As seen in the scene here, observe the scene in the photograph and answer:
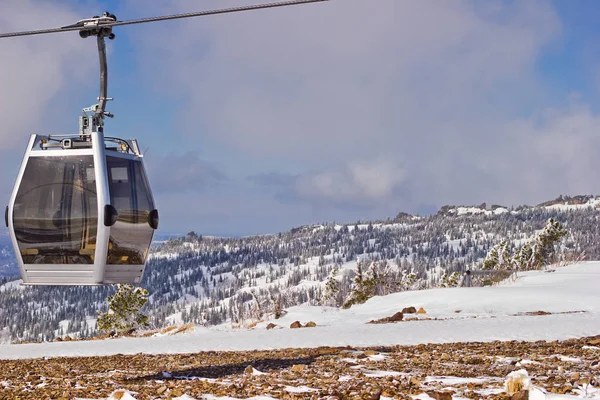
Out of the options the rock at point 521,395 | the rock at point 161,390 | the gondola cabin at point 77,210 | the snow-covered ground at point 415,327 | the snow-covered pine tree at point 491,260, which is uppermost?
the snow-covered pine tree at point 491,260

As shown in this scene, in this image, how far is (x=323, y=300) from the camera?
3684 inches

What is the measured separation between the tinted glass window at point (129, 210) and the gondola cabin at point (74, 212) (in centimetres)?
1

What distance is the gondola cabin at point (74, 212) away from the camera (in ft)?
24.8

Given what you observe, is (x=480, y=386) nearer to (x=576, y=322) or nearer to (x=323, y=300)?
(x=576, y=322)

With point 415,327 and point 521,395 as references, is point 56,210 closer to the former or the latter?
point 521,395

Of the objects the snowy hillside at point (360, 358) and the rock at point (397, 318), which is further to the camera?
the rock at point (397, 318)

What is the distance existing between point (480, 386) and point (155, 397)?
3.58m

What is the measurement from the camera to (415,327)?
16.4 metres

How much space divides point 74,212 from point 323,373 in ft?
13.3

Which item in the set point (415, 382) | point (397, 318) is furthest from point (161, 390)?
point (397, 318)

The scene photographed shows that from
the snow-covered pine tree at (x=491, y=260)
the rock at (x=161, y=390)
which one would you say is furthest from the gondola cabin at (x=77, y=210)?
the snow-covered pine tree at (x=491, y=260)

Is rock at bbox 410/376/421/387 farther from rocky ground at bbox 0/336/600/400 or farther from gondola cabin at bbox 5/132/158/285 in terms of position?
gondola cabin at bbox 5/132/158/285

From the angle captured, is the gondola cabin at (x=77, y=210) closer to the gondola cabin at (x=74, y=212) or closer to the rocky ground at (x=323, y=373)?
the gondola cabin at (x=74, y=212)

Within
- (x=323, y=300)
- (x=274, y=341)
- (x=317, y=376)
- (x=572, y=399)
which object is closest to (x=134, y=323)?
(x=323, y=300)
